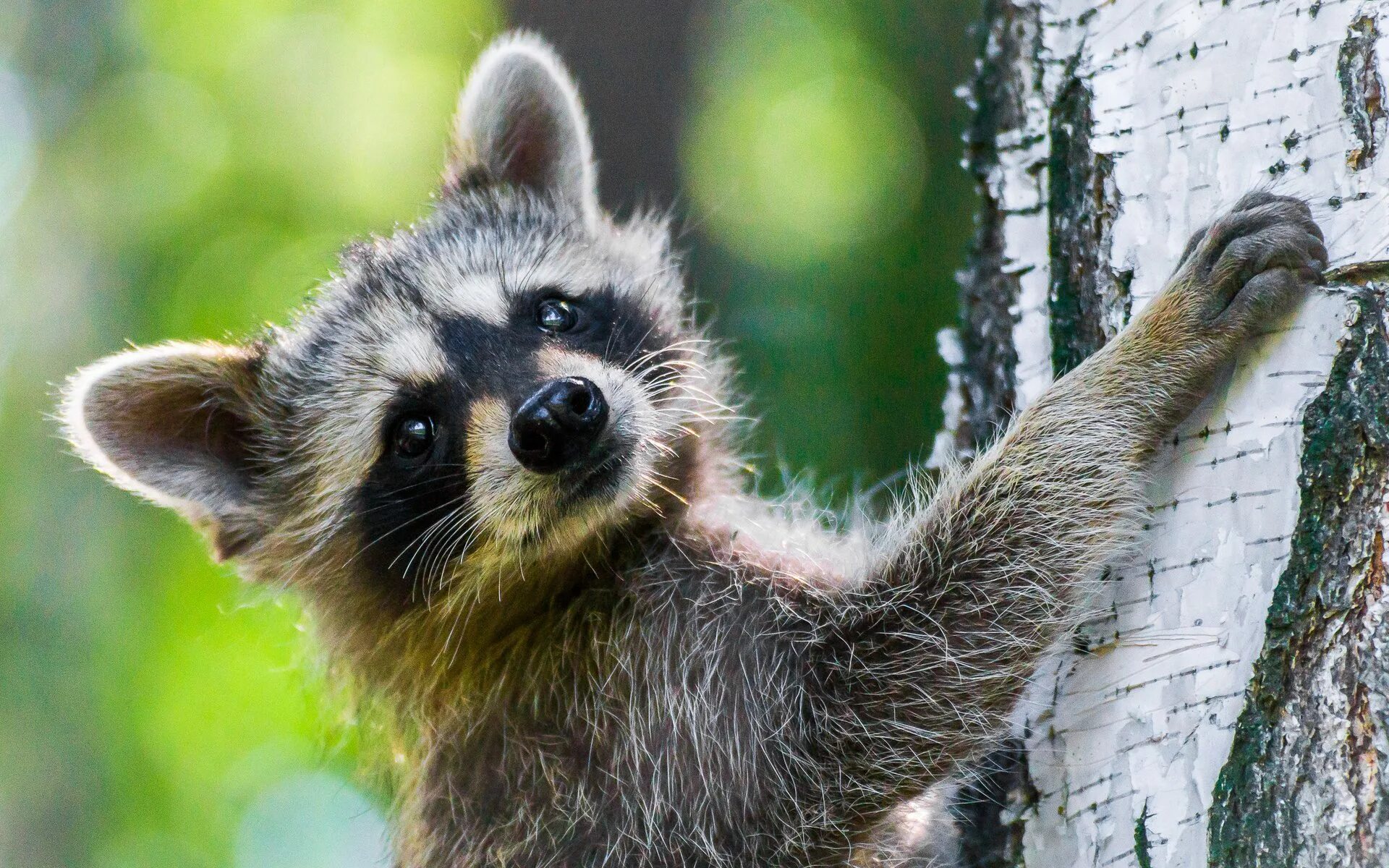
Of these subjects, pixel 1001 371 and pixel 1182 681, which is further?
pixel 1001 371

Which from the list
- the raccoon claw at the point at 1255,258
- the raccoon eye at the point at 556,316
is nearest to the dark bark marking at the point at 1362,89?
the raccoon claw at the point at 1255,258

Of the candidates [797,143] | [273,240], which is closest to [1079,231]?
[797,143]

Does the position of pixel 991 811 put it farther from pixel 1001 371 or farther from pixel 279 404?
pixel 279 404

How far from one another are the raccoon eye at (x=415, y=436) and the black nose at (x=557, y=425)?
41 centimetres

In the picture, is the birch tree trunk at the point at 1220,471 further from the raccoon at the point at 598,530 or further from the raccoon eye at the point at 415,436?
the raccoon eye at the point at 415,436

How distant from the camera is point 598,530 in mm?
3812

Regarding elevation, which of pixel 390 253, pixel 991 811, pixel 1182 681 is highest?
pixel 390 253

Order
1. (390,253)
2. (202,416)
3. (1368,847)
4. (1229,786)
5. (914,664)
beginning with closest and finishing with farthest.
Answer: (1368,847) < (1229,786) < (914,664) < (202,416) < (390,253)

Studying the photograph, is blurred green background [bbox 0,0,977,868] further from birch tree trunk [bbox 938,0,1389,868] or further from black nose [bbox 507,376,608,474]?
birch tree trunk [bbox 938,0,1389,868]

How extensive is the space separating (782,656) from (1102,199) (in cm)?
150

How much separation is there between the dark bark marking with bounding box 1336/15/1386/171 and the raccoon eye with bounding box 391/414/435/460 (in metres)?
2.64

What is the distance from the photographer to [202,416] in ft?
13.7

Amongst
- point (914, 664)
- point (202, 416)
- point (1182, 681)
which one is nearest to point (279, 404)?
point (202, 416)

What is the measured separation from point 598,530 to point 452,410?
58 cm
